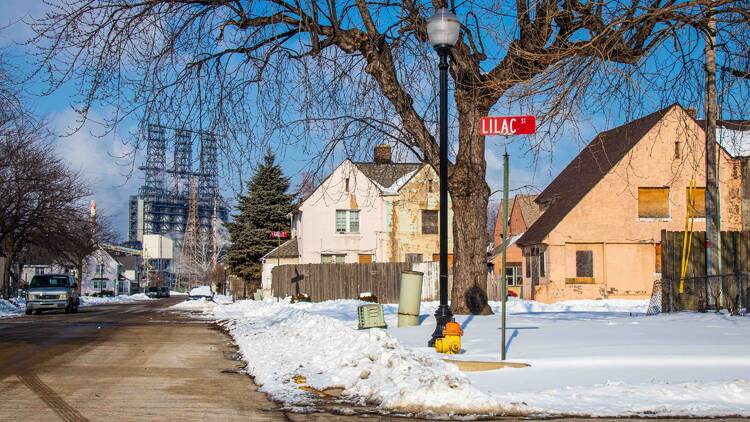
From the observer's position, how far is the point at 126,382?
A: 34.7 ft

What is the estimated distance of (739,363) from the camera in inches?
396

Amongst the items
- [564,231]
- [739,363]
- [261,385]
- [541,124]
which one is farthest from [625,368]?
[564,231]

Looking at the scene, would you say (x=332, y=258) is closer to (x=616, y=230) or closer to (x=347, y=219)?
(x=347, y=219)

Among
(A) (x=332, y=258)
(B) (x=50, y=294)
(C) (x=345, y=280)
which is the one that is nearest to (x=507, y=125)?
(C) (x=345, y=280)

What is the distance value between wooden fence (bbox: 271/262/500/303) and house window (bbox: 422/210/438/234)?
7799 millimetres

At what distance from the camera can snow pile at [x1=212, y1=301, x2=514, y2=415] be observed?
8492 millimetres

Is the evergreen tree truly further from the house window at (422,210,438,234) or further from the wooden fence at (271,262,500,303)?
the wooden fence at (271,262,500,303)

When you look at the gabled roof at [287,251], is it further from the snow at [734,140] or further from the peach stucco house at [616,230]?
the snow at [734,140]

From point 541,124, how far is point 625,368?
3649 millimetres

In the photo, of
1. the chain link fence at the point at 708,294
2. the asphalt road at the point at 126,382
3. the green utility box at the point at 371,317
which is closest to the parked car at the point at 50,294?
the asphalt road at the point at 126,382

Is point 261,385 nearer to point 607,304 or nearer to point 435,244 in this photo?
point 607,304

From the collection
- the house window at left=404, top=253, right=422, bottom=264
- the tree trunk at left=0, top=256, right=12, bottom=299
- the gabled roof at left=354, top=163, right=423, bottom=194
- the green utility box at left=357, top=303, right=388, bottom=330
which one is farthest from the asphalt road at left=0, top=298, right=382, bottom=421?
the tree trunk at left=0, top=256, right=12, bottom=299

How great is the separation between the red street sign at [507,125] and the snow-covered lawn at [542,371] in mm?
2929

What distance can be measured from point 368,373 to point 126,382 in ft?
10.4
